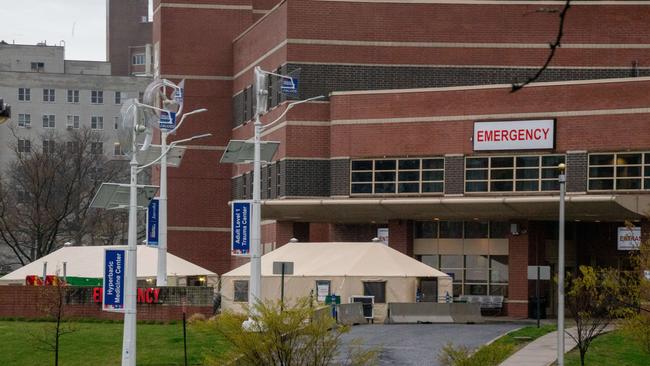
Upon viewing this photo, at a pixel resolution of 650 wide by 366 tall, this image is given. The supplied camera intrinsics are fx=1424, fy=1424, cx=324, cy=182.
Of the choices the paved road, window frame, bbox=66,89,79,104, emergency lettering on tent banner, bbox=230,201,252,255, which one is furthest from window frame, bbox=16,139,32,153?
emergency lettering on tent banner, bbox=230,201,252,255

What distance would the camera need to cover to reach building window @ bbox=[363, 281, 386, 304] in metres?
52.2

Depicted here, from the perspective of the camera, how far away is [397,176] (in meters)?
60.1

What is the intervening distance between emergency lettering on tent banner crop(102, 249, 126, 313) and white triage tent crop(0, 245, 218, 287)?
21.8 metres

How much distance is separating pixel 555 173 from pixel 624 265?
5913mm

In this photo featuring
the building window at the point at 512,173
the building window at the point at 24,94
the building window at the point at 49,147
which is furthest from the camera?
the building window at the point at 24,94

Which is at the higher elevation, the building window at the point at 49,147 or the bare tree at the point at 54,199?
the building window at the point at 49,147

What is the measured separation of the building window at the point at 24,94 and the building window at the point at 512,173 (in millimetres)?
92415

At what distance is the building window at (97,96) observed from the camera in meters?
146

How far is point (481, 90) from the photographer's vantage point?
189ft

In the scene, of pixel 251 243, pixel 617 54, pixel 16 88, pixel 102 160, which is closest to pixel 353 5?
pixel 617 54

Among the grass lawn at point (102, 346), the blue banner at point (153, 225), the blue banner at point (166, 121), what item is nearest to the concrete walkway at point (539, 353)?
the grass lawn at point (102, 346)

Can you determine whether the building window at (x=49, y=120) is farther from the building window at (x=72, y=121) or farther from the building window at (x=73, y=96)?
the building window at (x=73, y=96)

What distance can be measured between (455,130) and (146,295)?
17.0 metres

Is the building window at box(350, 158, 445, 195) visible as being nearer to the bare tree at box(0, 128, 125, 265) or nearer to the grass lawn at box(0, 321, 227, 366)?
the grass lawn at box(0, 321, 227, 366)
